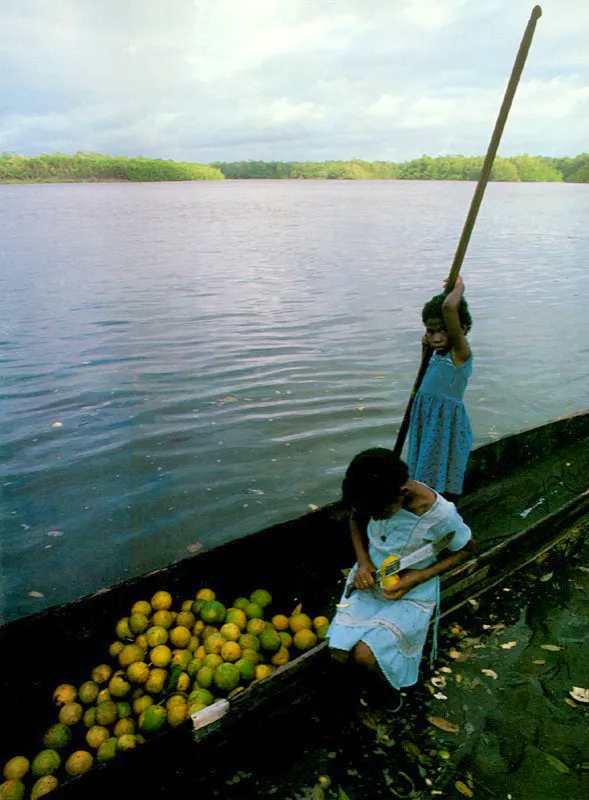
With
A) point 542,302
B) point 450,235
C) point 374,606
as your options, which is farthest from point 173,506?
point 450,235

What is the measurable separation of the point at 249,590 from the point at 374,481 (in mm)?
1640

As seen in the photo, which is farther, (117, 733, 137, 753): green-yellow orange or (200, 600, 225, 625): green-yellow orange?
(200, 600, 225, 625): green-yellow orange

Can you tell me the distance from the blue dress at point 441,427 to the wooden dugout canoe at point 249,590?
0.60 meters

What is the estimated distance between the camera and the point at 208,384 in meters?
8.80

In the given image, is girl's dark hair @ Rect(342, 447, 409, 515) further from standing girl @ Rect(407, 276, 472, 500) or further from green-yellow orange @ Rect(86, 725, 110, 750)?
green-yellow orange @ Rect(86, 725, 110, 750)

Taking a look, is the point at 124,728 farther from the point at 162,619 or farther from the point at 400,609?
the point at 400,609

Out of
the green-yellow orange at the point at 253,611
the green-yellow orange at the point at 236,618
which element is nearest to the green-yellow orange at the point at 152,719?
the green-yellow orange at the point at 236,618

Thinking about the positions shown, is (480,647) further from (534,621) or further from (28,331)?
(28,331)

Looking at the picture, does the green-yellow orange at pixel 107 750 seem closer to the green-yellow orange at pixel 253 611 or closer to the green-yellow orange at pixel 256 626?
the green-yellow orange at pixel 256 626

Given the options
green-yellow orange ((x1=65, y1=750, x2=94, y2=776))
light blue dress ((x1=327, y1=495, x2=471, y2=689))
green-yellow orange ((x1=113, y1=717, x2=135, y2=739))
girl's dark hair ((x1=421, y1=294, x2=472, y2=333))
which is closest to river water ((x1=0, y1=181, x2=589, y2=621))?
green-yellow orange ((x1=113, y1=717, x2=135, y2=739))

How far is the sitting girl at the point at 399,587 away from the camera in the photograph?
300 centimetres

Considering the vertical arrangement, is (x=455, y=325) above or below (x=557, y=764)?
above

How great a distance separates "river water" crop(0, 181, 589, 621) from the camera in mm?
5551

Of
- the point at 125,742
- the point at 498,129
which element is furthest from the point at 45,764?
the point at 498,129
